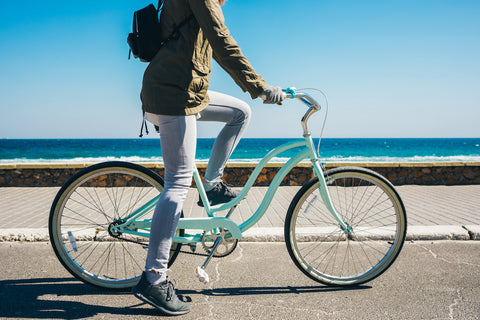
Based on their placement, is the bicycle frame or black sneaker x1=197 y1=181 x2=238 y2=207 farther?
black sneaker x1=197 y1=181 x2=238 y2=207

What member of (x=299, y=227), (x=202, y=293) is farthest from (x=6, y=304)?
(x=299, y=227)

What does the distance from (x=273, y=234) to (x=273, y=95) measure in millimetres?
2071

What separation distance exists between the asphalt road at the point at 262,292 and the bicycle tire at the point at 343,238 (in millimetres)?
171

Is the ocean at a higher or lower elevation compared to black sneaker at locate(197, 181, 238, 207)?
lower

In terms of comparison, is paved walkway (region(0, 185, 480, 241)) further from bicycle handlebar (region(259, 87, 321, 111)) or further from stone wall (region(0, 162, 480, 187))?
bicycle handlebar (region(259, 87, 321, 111))

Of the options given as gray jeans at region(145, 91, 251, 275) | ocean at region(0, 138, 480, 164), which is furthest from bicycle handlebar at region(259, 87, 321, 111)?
ocean at region(0, 138, 480, 164)

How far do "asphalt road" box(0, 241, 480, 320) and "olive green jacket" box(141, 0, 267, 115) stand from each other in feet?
4.49

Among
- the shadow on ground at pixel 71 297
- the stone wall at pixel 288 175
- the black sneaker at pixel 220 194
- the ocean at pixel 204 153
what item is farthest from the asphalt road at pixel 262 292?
the ocean at pixel 204 153

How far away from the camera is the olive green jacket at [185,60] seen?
1.90m

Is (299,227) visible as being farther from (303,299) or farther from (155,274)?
(155,274)

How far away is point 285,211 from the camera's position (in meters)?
4.91

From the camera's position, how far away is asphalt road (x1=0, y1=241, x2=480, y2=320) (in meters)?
2.16

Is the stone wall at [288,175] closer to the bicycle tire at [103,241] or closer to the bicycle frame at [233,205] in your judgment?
the bicycle tire at [103,241]

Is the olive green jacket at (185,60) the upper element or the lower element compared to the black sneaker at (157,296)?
upper
